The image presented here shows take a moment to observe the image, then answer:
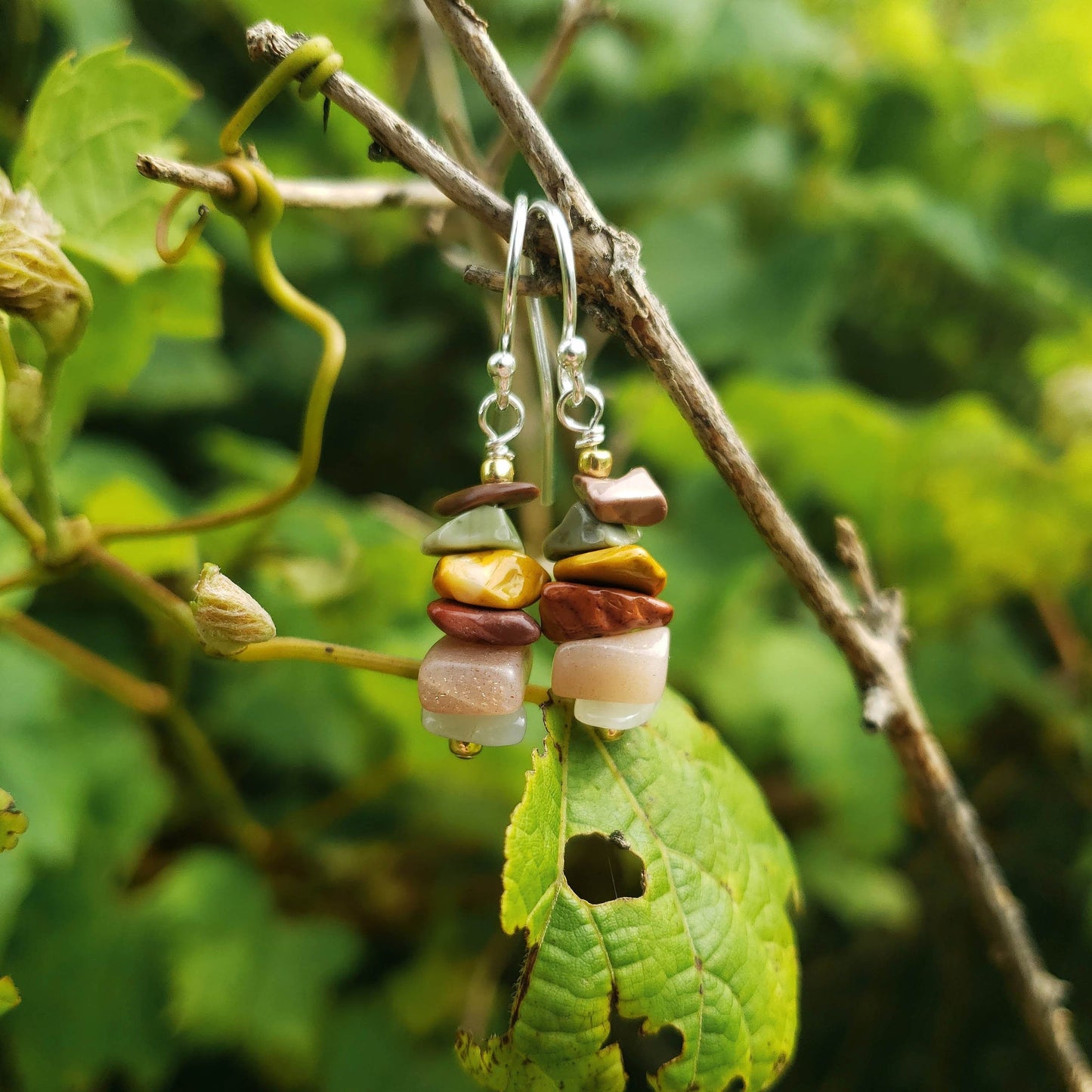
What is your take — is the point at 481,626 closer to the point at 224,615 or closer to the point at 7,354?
the point at 224,615

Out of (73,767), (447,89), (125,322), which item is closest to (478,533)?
(125,322)

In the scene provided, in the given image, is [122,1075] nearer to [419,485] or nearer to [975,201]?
[419,485]

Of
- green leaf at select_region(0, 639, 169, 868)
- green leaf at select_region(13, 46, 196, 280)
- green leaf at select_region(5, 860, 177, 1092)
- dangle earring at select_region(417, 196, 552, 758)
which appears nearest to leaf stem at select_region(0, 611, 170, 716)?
green leaf at select_region(0, 639, 169, 868)

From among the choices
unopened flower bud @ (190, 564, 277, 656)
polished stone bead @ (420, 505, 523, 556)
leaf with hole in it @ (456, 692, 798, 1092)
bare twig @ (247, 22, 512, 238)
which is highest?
bare twig @ (247, 22, 512, 238)

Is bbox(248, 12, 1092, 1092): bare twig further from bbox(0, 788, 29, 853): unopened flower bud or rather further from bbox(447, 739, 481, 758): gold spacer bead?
bbox(0, 788, 29, 853): unopened flower bud

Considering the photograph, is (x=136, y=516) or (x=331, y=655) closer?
(x=331, y=655)

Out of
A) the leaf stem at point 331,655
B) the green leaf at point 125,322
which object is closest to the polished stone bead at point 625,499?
the leaf stem at point 331,655
